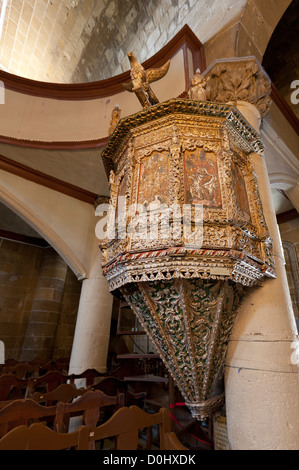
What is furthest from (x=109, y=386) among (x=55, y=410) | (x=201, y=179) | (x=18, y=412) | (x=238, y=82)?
(x=238, y=82)

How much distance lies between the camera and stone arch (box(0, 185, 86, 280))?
4570 millimetres

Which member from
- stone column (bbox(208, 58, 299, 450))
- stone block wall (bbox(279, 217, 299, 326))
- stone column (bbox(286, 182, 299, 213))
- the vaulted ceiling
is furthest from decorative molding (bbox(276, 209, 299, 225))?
stone column (bbox(208, 58, 299, 450))

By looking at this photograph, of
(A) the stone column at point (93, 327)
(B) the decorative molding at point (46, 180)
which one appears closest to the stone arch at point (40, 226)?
(A) the stone column at point (93, 327)

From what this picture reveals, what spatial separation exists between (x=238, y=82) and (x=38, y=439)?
3.81 metres

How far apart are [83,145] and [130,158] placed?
2317 mm

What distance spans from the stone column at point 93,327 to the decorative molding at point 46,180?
1.36 meters

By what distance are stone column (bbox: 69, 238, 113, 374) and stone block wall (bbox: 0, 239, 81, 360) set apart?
9.81 ft

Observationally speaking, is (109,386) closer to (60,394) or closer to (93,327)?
(60,394)

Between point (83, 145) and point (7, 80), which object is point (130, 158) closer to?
point (83, 145)

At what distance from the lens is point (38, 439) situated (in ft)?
4.08

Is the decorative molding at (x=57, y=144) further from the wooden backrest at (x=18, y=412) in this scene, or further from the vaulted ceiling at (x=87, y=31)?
the wooden backrest at (x=18, y=412)

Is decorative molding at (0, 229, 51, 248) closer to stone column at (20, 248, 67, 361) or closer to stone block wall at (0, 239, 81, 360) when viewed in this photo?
stone block wall at (0, 239, 81, 360)
